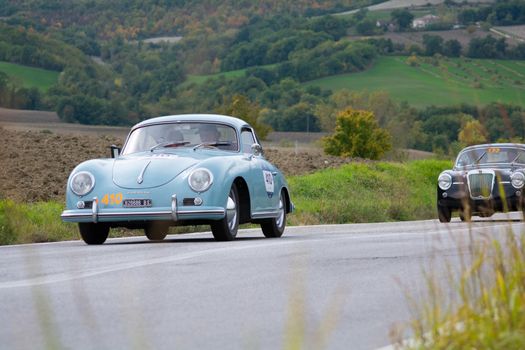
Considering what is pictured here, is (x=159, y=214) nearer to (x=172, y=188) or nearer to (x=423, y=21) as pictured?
(x=172, y=188)

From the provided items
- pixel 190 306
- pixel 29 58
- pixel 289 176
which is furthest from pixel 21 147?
pixel 29 58

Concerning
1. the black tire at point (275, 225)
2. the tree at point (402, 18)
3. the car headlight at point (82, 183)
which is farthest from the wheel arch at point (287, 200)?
the tree at point (402, 18)

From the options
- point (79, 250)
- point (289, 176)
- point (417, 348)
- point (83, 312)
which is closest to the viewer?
point (417, 348)

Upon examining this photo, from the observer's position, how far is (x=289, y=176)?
3975 centimetres

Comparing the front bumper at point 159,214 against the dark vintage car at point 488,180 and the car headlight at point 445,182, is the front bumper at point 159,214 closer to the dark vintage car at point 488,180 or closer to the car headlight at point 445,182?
the dark vintage car at point 488,180

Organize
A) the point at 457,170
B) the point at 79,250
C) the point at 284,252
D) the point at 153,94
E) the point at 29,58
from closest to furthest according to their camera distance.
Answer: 1. the point at 284,252
2. the point at 79,250
3. the point at 457,170
4. the point at 29,58
5. the point at 153,94

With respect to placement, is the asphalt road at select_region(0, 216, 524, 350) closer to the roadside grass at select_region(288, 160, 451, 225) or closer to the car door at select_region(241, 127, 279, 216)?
the car door at select_region(241, 127, 279, 216)

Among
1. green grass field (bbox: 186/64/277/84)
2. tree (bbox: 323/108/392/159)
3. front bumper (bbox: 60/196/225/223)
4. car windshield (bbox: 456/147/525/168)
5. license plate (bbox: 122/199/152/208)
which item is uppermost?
license plate (bbox: 122/199/152/208)

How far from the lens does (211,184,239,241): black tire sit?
15.8 metres

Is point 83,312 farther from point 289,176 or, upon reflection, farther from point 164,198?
point 289,176

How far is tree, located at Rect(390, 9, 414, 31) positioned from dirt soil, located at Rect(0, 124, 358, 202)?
13214cm

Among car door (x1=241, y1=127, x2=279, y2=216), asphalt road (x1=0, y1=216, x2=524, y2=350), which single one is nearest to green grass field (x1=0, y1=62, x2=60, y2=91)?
car door (x1=241, y1=127, x2=279, y2=216)

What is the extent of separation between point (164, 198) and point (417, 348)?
983cm

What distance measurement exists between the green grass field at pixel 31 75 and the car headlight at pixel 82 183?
9488 centimetres
